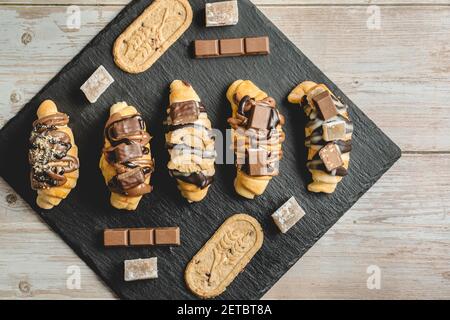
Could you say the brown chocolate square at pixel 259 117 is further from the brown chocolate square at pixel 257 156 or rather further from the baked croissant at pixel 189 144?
the baked croissant at pixel 189 144

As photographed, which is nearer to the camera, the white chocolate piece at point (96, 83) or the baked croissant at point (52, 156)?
the baked croissant at point (52, 156)

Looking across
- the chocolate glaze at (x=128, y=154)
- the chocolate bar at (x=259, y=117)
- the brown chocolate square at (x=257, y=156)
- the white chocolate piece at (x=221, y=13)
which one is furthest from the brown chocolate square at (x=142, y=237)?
the white chocolate piece at (x=221, y=13)

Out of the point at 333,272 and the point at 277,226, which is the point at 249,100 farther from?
the point at 333,272

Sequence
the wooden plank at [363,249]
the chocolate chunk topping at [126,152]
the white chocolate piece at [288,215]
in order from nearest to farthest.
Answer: the chocolate chunk topping at [126,152], the white chocolate piece at [288,215], the wooden plank at [363,249]

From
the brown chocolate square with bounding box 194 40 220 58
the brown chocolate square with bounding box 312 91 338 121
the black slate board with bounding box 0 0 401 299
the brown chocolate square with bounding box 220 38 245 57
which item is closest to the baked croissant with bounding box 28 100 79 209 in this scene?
the black slate board with bounding box 0 0 401 299

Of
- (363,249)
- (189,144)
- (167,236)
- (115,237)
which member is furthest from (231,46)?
(363,249)

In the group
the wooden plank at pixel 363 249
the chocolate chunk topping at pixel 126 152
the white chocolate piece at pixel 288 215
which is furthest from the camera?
the wooden plank at pixel 363 249

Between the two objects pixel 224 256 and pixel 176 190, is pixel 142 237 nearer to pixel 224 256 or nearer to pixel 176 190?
pixel 176 190

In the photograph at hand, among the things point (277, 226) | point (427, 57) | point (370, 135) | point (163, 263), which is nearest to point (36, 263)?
point (163, 263)
